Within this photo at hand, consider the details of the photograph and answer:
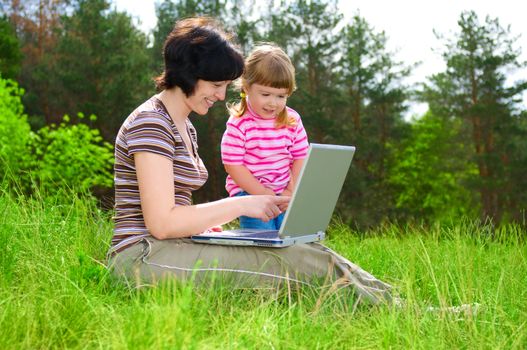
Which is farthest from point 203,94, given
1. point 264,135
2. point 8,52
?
point 8,52

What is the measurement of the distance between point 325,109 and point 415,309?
24431mm

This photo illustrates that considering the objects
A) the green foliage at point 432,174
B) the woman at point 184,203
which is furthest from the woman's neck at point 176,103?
the green foliage at point 432,174

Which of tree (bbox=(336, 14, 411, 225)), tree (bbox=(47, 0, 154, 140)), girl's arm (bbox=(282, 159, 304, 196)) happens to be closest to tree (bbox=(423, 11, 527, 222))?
tree (bbox=(336, 14, 411, 225))

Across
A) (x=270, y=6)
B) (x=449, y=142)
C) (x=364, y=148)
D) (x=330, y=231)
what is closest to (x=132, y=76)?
(x=270, y=6)

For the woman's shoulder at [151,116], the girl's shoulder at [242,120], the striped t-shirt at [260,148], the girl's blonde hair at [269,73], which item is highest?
the girl's blonde hair at [269,73]

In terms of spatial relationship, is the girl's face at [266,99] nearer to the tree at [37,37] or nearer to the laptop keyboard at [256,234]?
the laptop keyboard at [256,234]

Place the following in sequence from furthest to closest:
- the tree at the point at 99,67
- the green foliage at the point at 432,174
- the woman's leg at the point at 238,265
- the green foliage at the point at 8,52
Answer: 1. the green foliage at the point at 432,174
2. the tree at the point at 99,67
3. the green foliage at the point at 8,52
4. the woman's leg at the point at 238,265

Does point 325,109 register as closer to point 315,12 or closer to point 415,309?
point 315,12

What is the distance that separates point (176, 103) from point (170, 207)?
1.71 feet

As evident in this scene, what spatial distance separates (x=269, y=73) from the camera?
4.70 meters

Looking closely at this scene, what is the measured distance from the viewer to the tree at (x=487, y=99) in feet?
86.3

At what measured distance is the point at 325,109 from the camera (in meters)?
27.4

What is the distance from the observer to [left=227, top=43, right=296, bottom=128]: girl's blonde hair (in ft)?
15.4

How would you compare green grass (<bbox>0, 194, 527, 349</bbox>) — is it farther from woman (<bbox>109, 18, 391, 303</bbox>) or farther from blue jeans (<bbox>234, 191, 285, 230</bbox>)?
blue jeans (<bbox>234, 191, 285, 230</bbox>)
